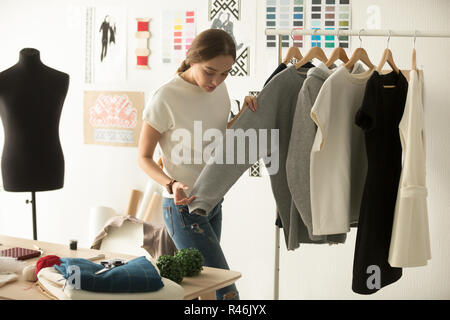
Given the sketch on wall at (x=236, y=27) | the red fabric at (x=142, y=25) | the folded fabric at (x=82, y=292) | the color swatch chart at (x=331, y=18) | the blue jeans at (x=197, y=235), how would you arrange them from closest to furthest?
the folded fabric at (x=82, y=292) < the blue jeans at (x=197, y=235) < the color swatch chart at (x=331, y=18) < the sketch on wall at (x=236, y=27) < the red fabric at (x=142, y=25)

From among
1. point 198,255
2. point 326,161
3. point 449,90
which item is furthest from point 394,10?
point 198,255

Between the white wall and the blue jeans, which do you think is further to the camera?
the white wall

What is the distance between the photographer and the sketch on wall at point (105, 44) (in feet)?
13.8

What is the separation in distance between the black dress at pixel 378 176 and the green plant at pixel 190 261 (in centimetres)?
65

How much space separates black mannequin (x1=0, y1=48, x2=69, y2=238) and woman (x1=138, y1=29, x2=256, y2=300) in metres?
1.20

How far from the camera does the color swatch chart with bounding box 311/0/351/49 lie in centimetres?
353

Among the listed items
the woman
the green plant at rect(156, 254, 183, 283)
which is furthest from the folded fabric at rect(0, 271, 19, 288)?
the woman

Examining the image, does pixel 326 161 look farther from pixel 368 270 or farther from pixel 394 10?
pixel 394 10

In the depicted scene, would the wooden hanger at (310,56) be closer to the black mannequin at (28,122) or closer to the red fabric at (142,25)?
the black mannequin at (28,122)

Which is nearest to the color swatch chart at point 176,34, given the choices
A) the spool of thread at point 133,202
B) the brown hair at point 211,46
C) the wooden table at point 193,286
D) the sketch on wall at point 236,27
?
the sketch on wall at point 236,27

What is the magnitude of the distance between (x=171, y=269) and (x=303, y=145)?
71 centimetres

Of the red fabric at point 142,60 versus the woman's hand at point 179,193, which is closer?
the woman's hand at point 179,193

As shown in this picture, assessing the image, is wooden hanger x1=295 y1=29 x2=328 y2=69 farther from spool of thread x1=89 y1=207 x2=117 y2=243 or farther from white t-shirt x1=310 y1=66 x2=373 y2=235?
spool of thread x1=89 y1=207 x2=117 y2=243

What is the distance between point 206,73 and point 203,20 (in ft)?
5.42
